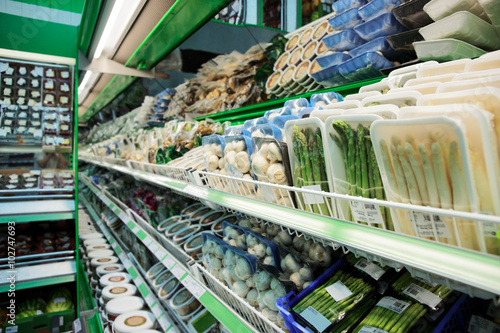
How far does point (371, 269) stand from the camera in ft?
3.22

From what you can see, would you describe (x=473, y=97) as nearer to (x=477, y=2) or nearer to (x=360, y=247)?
(x=360, y=247)

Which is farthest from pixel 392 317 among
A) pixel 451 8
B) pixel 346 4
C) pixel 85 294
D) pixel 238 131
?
pixel 85 294

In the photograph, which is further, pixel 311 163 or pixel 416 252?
pixel 311 163

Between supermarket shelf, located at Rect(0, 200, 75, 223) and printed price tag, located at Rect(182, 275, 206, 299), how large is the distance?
1.48 metres

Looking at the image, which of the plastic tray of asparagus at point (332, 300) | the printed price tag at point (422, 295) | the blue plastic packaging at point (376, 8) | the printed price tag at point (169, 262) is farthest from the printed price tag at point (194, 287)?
the blue plastic packaging at point (376, 8)

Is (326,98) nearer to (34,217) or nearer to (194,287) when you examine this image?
(194,287)

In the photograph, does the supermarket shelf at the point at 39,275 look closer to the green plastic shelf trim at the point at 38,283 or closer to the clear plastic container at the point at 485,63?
the green plastic shelf trim at the point at 38,283

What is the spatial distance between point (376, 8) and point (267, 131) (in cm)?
86

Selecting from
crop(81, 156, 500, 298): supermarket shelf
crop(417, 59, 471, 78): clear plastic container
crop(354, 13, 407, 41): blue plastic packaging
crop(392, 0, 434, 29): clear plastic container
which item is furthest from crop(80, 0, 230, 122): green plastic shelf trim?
crop(81, 156, 500, 298): supermarket shelf

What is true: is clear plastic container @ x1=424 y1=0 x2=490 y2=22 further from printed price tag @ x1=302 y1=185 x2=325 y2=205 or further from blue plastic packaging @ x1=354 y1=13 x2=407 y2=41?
printed price tag @ x1=302 y1=185 x2=325 y2=205

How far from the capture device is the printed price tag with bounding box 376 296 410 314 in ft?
2.84

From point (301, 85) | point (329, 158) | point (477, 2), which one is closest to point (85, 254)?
point (301, 85)

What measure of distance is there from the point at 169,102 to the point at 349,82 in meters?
2.77

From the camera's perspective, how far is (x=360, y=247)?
0.65 m
